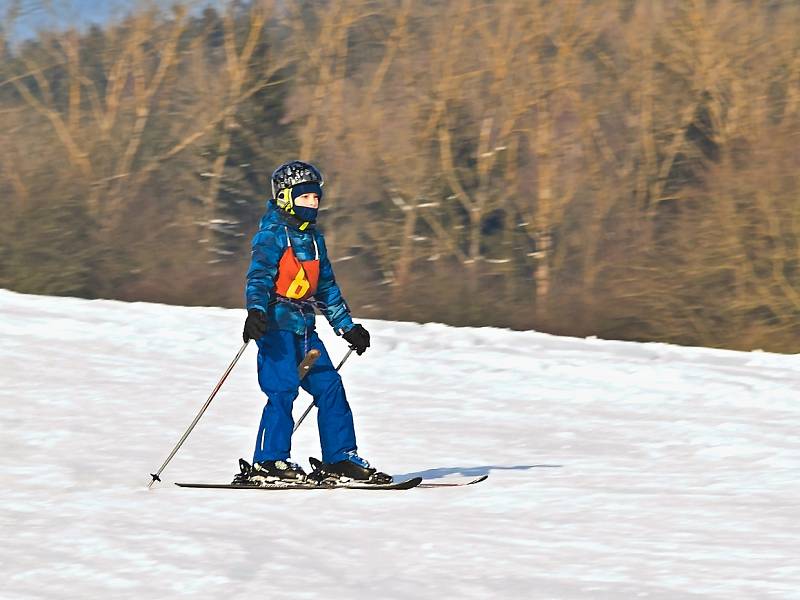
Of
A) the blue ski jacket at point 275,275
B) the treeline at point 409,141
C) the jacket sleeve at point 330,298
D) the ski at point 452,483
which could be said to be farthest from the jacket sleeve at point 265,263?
the treeline at point 409,141

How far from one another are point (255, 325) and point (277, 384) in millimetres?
430

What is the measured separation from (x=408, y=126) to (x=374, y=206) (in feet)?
5.45

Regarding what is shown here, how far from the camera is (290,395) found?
6449 mm

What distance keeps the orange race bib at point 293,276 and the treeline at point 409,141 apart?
14.8 metres

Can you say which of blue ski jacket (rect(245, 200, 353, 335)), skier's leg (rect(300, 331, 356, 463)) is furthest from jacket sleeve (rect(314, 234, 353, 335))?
skier's leg (rect(300, 331, 356, 463))

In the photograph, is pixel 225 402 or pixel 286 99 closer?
pixel 225 402

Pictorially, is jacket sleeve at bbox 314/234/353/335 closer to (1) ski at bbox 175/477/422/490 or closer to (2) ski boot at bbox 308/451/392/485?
(2) ski boot at bbox 308/451/392/485

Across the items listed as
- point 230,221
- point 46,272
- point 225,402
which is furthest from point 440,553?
point 230,221

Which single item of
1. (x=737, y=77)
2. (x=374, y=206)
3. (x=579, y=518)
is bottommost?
(x=579, y=518)

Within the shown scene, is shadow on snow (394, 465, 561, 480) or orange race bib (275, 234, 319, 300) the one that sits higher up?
orange race bib (275, 234, 319, 300)

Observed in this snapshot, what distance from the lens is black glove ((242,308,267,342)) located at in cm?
609

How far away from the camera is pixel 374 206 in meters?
26.8

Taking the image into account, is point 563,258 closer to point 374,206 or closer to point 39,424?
point 374,206

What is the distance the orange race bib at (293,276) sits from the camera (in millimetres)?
6453
